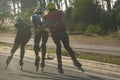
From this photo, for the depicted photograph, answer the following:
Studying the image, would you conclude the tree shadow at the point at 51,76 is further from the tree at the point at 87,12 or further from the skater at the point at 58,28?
the tree at the point at 87,12

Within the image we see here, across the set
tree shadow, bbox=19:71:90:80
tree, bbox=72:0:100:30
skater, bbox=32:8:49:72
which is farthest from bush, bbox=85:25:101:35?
tree shadow, bbox=19:71:90:80

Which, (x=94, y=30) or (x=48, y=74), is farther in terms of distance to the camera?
(x=94, y=30)

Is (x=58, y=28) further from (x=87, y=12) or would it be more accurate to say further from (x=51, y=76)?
(x=87, y=12)

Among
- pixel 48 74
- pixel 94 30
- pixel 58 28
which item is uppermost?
pixel 58 28

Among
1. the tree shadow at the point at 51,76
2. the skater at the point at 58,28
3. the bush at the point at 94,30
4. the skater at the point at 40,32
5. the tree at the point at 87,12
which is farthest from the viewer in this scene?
the tree at the point at 87,12

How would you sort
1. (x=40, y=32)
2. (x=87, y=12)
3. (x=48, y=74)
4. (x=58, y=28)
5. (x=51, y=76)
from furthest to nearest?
(x=87, y=12)
(x=40, y=32)
(x=58, y=28)
(x=48, y=74)
(x=51, y=76)

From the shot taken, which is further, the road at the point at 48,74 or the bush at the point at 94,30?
the bush at the point at 94,30

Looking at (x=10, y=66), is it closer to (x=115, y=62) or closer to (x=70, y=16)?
(x=115, y=62)

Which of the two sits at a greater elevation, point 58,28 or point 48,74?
point 58,28

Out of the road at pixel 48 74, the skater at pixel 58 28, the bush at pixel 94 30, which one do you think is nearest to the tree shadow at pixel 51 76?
the road at pixel 48 74

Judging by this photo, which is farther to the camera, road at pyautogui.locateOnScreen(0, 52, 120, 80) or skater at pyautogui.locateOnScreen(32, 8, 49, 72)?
skater at pyautogui.locateOnScreen(32, 8, 49, 72)

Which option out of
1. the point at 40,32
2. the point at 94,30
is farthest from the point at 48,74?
the point at 94,30

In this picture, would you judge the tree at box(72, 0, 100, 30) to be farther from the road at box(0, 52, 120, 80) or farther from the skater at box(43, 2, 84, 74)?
the skater at box(43, 2, 84, 74)

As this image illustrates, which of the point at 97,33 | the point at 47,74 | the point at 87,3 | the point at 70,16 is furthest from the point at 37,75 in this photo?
the point at 70,16
